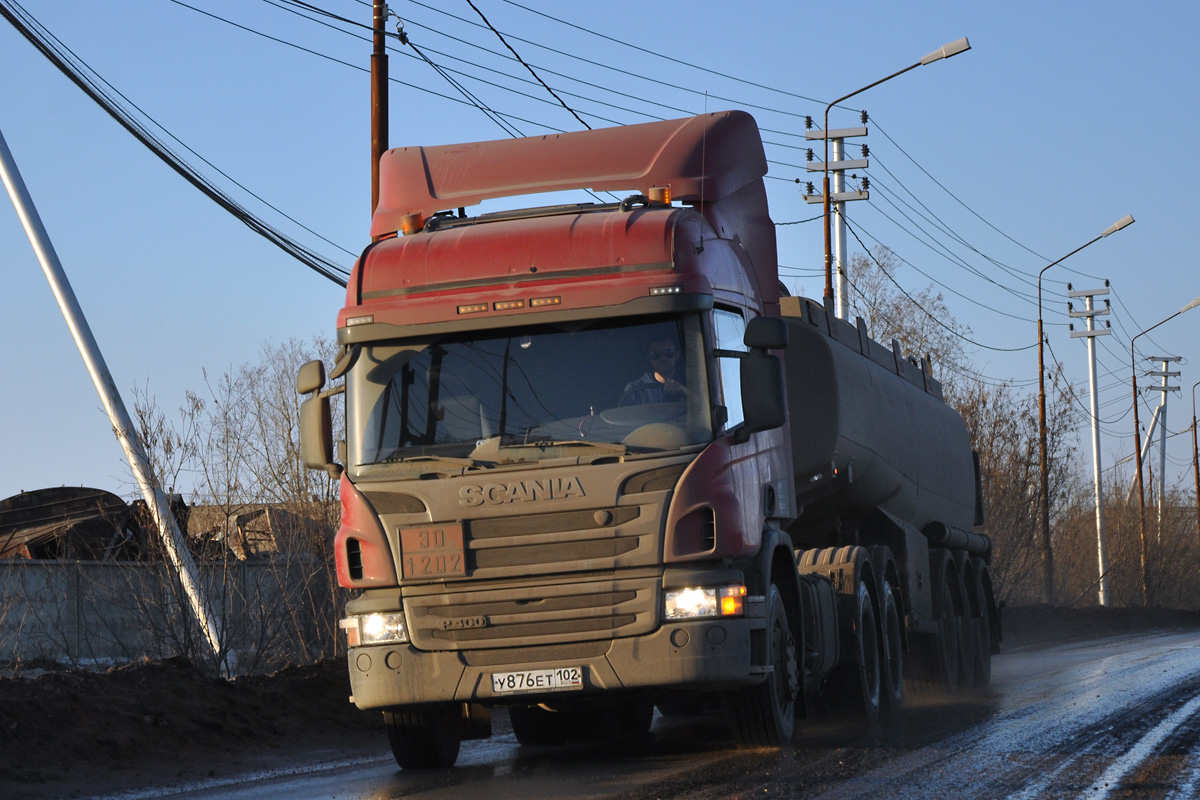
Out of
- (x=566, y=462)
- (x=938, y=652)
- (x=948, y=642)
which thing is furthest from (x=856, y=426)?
(x=566, y=462)

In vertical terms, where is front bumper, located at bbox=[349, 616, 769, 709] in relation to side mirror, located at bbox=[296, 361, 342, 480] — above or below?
below

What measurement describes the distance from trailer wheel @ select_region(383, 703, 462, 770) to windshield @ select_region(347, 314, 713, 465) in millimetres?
1785

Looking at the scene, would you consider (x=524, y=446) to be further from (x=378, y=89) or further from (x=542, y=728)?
(x=378, y=89)

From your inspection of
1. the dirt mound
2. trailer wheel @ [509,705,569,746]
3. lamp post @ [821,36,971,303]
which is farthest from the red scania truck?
lamp post @ [821,36,971,303]

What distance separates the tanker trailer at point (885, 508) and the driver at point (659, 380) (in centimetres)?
327

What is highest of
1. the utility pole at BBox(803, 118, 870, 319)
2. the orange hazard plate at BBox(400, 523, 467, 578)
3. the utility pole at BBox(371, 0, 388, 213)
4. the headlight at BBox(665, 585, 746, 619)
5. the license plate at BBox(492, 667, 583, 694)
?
the utility pole at BBox(803, 118, 870, 319)

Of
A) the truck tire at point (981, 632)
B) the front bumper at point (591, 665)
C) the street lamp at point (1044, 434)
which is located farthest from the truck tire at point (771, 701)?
the street lamp at point (1044, 434)

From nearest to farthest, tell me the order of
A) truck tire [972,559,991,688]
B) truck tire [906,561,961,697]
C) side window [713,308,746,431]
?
side window [713,308,746,431] → truck tire [906,561,961,697] → truck tire [972,559,991,688]

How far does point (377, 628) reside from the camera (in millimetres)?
7996

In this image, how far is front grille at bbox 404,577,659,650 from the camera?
7.67 m

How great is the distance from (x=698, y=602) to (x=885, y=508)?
234 inches

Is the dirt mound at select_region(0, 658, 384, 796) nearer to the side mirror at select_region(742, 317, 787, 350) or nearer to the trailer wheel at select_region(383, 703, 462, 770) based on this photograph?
the trailer wheel at select_region(383, 703, 462, 770)

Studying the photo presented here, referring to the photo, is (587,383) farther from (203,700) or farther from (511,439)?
(203,700)

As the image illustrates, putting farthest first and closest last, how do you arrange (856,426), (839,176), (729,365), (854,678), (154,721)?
(839,176), (856,426), (854,678), (154,721), (729,365)
